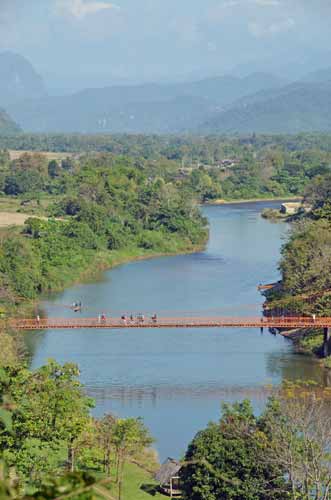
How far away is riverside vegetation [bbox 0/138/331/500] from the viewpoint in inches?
→ 334

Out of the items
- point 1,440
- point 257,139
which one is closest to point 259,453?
point 1,440

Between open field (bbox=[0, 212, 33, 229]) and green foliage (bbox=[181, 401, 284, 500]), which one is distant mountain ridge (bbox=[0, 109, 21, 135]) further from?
green foliage (bbox=[181, 401, 284, 500])

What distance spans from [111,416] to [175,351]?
5.67 m

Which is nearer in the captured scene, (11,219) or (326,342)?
(326,342)

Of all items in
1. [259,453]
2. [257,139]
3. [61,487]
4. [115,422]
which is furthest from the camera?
[257,139]

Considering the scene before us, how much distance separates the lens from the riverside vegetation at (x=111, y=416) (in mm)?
8477

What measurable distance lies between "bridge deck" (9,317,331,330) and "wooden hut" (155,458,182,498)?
5.79 meters

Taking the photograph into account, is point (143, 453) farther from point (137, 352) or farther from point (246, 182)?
point (246, 182)

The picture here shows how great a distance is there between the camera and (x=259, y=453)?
10.0 m

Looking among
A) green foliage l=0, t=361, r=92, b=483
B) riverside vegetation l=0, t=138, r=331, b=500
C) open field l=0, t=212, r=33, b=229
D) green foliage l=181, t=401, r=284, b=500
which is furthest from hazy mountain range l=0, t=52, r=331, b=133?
green foliage l=181, t=401, r=284, b=500

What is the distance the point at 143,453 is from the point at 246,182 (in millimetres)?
38504

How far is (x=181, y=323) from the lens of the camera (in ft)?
57.6

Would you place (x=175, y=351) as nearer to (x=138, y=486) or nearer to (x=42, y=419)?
(x=138, y=486)

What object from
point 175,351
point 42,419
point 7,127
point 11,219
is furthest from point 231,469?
point 7,127
